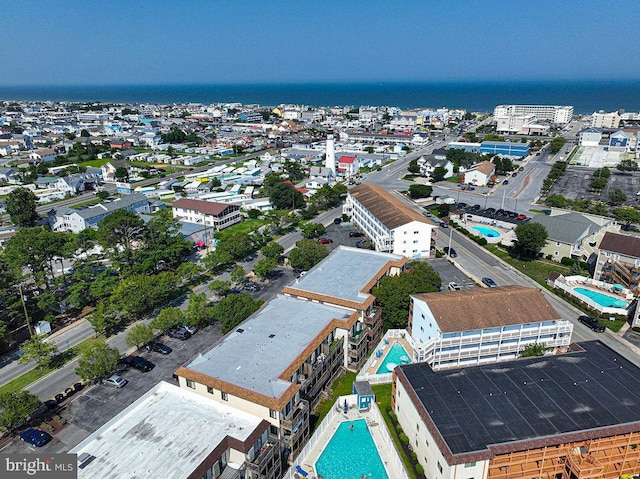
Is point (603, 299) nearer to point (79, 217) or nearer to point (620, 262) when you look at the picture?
point (620, 262)

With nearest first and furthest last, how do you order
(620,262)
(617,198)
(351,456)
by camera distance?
(351,456)
(620,262)
(617,198)

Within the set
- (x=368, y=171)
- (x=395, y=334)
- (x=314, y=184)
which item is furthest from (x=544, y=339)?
(x=368, y=171)

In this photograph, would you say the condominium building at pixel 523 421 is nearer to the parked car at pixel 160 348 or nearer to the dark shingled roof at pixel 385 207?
the parked car at pixel 160 348

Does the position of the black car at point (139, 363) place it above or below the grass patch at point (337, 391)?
above

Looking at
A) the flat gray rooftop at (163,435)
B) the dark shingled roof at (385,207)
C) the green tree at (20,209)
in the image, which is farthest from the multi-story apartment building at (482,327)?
the green tree at (20,209)

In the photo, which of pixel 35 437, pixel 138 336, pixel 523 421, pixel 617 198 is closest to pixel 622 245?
pixel 523 421

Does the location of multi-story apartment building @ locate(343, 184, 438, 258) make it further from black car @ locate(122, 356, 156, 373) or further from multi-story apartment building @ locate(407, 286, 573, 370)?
black car @ locate(122, 356, 156, 373)
